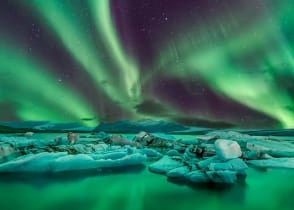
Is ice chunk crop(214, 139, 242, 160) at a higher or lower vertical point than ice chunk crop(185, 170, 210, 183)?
higher

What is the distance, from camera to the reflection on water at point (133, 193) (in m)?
5.07

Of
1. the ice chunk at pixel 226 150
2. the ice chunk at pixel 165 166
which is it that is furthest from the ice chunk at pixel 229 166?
the ice chunk at pixel 165 166

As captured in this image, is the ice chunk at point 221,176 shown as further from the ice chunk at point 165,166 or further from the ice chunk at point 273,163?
the ice chunk at point 273,163

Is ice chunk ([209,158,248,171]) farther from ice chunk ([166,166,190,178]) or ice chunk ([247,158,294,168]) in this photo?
ice chunk ([247,158,294,168])

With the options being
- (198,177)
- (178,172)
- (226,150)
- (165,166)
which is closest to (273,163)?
(226,150)

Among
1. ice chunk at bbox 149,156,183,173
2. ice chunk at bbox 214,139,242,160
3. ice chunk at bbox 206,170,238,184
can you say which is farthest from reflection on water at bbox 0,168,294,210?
ice chunk at bbox 214,139,242,160

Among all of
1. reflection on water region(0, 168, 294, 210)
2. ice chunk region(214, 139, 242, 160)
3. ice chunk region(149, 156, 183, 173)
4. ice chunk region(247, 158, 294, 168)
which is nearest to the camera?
reflection on water region(0, 168, 294, 210)

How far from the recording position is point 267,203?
17.5ft

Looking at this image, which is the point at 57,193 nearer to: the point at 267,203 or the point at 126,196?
the point at 126,196

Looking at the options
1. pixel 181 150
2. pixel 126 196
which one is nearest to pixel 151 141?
pixel 181 150

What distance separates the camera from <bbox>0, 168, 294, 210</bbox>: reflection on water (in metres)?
5.07

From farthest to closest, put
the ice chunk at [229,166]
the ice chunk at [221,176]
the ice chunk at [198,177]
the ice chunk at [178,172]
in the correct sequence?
the ice chunk at [178,172]
the ice chunk at [229,166]
the ice chunk at [198,177]
the ice chunk at [221,176]

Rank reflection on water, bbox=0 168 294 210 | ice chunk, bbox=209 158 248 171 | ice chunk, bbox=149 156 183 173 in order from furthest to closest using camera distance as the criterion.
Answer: ice chunk, bbox=149 156 183 173, ice chunk, bbox=209 158 248 171, reflection on water, bbox=0 168 294 210

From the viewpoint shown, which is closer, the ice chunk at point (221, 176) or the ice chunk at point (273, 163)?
the ice chunk at point (221, 176)
